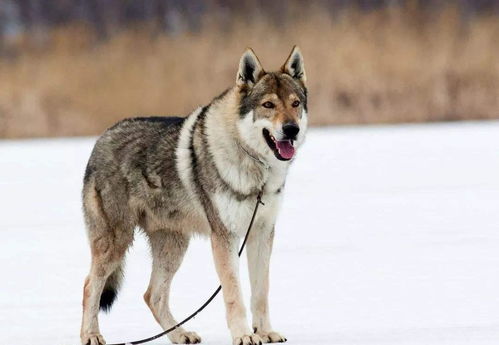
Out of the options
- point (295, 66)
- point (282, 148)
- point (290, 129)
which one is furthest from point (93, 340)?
point (295, 66)

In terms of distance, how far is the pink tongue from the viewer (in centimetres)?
533

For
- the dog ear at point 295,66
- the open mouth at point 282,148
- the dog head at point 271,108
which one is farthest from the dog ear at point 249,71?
the open mouth at point 282,148

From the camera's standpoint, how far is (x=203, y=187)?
5.57 m

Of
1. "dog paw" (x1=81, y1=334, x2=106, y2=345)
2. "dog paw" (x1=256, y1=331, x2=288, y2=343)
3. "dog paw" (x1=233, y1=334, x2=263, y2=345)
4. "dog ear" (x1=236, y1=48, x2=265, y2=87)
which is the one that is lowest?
"dog paw" (x1=81, y1=334, x2=106, y2=345)

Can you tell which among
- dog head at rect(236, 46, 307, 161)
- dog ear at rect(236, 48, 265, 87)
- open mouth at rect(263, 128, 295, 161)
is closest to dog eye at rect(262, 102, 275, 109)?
dog head at rect(236, 46, 307, 161)

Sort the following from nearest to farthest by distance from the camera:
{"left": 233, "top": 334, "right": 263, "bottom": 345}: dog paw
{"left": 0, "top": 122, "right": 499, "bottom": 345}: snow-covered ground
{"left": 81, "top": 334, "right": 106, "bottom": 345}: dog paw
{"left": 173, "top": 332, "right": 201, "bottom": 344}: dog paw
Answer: {"left": 233, "top": 334, "right": 263, "bottom": 345}: dog paw, {"left": 81, "top": 334, "right": 106, "bottom": 345}: dog paw, {"left": 173, "top": 332, "right": 201, "bottom": 344}: dog paw, {"left": 0, "top": 122, "right": 499, "bottom": 345}: snow-covered ground

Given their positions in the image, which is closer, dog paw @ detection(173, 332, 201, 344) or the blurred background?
dog paw @ detection(173, 332, 201, 344)

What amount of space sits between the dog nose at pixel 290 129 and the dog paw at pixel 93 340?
4.75 feet

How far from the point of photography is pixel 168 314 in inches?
230

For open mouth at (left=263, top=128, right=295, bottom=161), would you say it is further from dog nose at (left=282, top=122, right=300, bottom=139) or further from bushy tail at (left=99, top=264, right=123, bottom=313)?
bushy tail at (left=99, top=264, right=123, bottom=313)

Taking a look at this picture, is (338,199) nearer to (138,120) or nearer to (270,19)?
(138,120)

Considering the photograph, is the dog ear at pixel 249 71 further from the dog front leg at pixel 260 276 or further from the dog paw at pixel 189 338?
the dog paw at pixel 189 338

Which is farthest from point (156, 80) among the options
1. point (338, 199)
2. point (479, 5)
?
point (338, 199)

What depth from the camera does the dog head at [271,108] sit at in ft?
17.4
